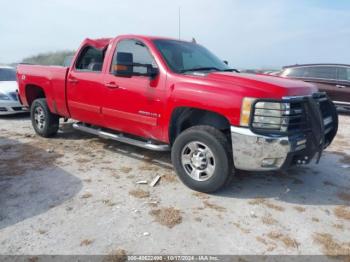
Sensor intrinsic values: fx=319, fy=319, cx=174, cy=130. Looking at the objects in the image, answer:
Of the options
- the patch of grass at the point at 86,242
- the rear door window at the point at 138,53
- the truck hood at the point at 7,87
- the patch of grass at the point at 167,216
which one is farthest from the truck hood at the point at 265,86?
the truck hood at the point at 7,87

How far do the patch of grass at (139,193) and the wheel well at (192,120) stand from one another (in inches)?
32.0

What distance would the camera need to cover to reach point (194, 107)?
3.90 meters

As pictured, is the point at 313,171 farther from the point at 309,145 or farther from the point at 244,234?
the point at 244,234

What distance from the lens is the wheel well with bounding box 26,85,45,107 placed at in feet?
21.8

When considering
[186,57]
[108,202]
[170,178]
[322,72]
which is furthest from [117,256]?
[322,72]

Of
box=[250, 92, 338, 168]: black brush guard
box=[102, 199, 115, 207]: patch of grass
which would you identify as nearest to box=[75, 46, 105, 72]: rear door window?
box=[102, 199, 115, 207]: patch of grass

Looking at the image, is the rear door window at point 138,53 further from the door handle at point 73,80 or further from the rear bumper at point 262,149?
the rear bumper at point 262,149

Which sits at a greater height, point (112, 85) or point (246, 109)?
point (112, 85)

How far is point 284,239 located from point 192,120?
190 centimetres

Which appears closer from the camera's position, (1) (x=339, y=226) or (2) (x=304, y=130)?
(1) (x=339, y=226)

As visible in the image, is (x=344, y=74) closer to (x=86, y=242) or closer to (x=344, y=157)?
(x=344, y=157)

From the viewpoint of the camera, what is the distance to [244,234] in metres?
3.11

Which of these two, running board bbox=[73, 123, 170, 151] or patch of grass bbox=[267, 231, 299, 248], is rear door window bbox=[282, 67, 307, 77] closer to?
running board bbox=[73, 123, 170, 151]

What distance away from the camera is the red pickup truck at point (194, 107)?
11.5ft
